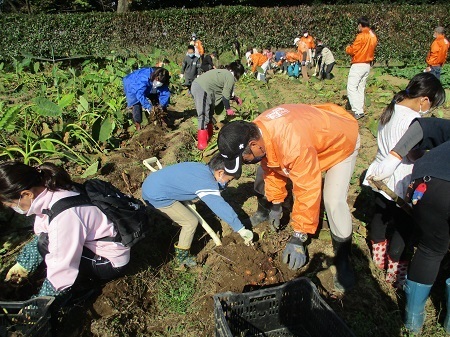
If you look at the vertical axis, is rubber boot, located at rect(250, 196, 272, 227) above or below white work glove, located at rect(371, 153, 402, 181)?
below

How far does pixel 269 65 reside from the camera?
12.7m

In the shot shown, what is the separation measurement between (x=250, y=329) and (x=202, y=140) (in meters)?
3.51

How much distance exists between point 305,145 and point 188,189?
0.96 metres

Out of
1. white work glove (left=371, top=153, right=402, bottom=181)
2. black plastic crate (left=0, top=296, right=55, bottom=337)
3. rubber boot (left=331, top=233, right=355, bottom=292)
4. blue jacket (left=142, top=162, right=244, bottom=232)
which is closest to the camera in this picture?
black plastic crate (left=0, top=296, right=55, bottom=337)

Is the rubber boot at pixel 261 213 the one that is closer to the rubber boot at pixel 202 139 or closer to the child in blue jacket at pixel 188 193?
the child in blue jacket at pixel 188 193

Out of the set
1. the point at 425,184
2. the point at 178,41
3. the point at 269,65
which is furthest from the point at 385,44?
the point at 425,184

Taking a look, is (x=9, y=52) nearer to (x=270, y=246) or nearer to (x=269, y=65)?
(x=269, y=65)

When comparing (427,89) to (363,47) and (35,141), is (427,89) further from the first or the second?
(35,141)

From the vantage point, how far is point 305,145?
2.47 metres

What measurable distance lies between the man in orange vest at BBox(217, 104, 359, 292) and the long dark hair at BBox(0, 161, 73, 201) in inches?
42.1

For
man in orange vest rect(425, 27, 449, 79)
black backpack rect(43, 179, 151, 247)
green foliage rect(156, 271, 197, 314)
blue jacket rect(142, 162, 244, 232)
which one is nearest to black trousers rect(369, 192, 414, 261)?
blue jacket rect(142, 162, 244, 232)

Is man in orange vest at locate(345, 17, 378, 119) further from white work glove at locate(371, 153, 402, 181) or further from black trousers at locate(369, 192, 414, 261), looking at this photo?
white work glove at locate(371, 153, 402, 181)

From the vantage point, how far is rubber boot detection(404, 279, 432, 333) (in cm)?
247

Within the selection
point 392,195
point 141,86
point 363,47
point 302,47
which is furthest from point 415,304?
point 302,47
